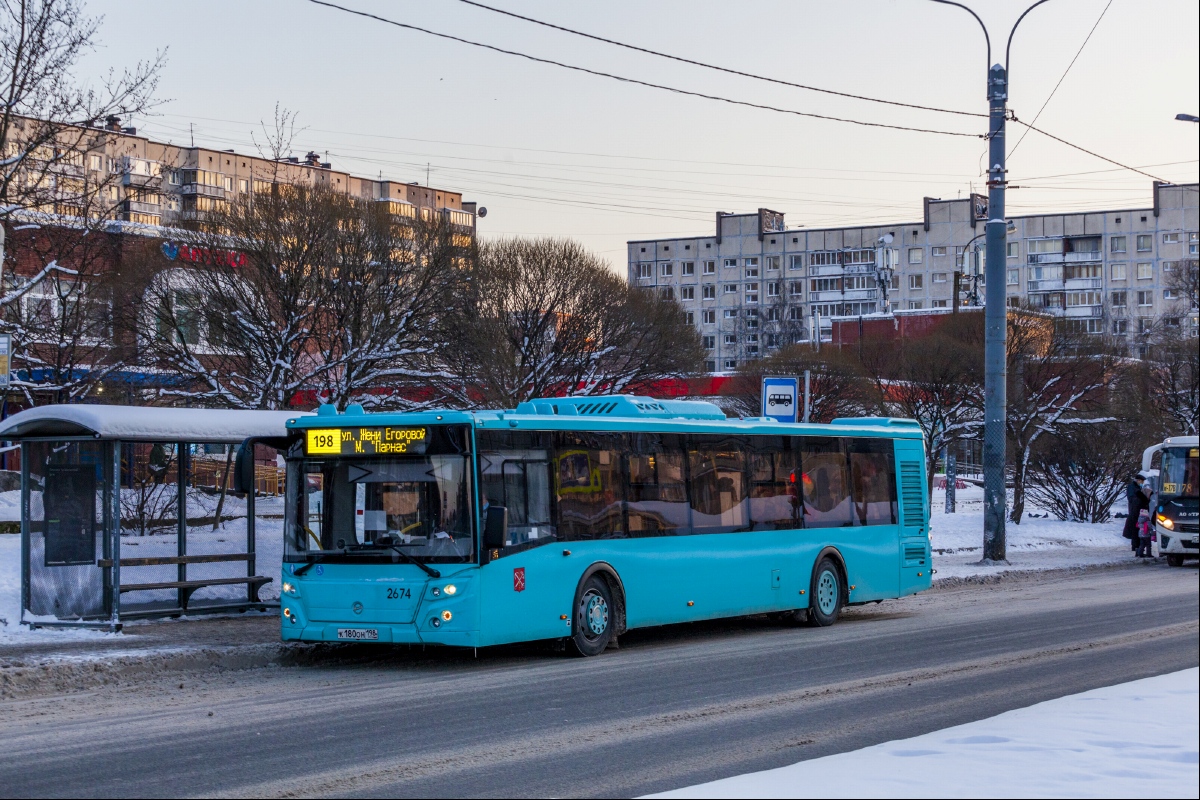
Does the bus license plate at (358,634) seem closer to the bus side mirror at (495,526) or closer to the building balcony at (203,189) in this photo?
the bus side mirror at (495,526)

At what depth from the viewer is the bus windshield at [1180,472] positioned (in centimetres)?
3041

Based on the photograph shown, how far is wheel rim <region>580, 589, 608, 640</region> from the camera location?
15164 mm

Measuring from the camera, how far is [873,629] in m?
18.2

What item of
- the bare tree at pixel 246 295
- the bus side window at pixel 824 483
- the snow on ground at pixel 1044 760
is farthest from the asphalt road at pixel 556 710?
the bare tree at pixel 246 295

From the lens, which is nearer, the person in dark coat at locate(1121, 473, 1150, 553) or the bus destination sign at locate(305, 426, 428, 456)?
the bus destination sign at locate(305, 426, 428, 456)

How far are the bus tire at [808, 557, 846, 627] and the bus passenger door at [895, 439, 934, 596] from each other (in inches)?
58.4

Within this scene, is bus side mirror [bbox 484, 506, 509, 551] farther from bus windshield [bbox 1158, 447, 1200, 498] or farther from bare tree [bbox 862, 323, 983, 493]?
bare tree [bbox 862, 323, 983, 493]

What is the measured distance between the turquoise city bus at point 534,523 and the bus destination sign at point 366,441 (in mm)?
14

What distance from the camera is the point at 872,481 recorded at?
66.0 feet

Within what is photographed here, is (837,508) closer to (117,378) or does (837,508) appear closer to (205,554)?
(205,554)

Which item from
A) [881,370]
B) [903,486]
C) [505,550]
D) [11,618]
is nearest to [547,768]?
[505,550]

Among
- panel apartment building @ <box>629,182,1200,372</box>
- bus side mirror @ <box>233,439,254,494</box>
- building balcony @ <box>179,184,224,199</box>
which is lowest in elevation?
bus side mirror @ <box>233,439,254,494</box>

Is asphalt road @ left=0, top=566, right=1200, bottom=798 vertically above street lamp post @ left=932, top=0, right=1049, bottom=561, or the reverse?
street lamp post @ left=932, top=0, right=1049, bottom=561

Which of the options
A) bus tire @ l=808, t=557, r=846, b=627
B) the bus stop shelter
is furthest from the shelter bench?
bus tire @ l=808, t=557, r=846, b=627
